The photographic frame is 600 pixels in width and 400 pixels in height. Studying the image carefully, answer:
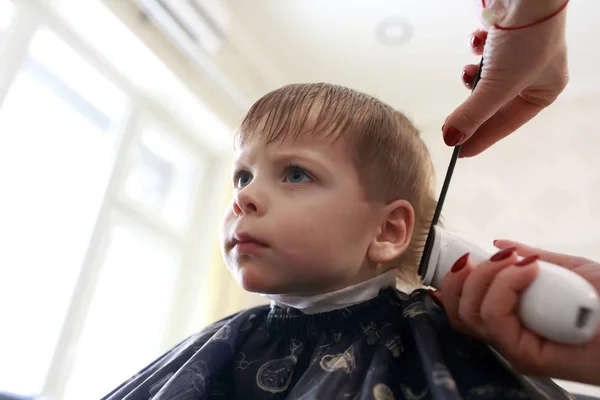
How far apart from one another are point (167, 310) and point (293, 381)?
1.70 metres

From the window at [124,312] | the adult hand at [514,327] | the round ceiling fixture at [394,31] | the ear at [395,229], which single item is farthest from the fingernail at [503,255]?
the round ceiling fixture at [394,31]

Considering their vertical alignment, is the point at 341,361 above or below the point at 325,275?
below

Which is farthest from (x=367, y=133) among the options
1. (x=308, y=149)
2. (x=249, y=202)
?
(x=249, y=202)

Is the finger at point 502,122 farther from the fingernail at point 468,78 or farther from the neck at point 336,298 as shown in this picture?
the neck at point 336,298

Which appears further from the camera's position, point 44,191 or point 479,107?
point 44,191

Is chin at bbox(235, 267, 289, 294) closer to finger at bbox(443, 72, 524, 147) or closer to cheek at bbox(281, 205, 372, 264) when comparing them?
cheek at bbox(281, 205, 372, 264)

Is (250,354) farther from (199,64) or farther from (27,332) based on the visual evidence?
(199,64)

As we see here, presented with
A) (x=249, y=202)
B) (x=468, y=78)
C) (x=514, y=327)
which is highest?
(x=468, y=78)

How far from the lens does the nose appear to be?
692 millimetres

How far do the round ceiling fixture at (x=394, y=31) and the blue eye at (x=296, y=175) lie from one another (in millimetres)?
1622

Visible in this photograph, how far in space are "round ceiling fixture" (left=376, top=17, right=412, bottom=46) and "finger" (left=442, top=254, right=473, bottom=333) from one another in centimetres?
176

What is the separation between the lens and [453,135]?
66cm

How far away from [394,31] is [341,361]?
1851mm

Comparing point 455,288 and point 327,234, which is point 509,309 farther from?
point 327,234
